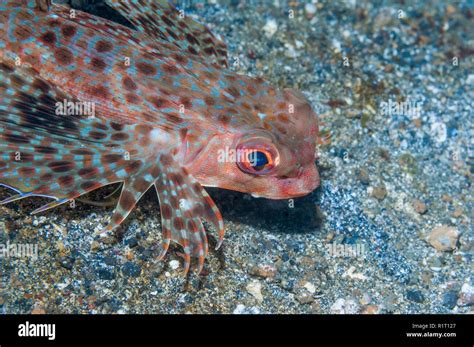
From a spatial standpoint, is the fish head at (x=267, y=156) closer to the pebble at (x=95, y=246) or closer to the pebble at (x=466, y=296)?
the pebble at (x=95, y=246)

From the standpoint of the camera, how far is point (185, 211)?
5.28m

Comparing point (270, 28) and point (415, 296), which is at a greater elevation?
point (270, 28)

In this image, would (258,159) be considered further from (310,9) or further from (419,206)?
(310,9)

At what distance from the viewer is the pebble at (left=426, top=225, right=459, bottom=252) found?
6.21m

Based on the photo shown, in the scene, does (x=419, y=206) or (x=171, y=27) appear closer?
(x=171, y=27)

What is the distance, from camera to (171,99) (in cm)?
536

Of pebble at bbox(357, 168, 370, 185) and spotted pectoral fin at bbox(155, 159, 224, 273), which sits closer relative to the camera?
spotted pectoral fin at bbox(155, 159, 224, 273)

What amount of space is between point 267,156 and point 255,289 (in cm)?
151

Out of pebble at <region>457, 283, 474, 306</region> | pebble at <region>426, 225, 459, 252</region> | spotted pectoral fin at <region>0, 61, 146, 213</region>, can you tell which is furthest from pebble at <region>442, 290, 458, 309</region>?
spotted pectoral fin at <region>0, 61, 146, 213</region>

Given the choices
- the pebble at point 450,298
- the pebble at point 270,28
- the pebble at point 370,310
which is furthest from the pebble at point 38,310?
the pebble at point 270,28

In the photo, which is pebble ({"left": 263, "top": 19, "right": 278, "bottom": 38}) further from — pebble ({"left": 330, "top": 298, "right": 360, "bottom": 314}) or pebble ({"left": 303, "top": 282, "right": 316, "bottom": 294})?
pebble ({"left": 330, "top": 298, "right": 360, "bottom": 314})

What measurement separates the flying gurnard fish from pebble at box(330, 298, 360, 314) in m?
1.36

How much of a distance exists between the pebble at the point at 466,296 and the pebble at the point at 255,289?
92.6 inches

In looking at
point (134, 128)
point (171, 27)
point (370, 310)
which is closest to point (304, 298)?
point (370, 310)
